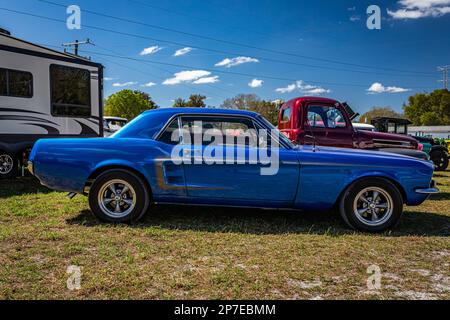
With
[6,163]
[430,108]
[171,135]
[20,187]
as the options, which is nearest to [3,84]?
[6,163]

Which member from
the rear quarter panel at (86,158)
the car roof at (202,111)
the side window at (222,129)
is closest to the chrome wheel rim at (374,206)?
the side window at (222,129)

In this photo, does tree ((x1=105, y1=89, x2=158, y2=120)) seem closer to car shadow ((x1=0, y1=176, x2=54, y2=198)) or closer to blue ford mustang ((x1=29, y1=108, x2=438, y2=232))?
car shadow ((x1=0, y1=176, x2=54, y2=198))

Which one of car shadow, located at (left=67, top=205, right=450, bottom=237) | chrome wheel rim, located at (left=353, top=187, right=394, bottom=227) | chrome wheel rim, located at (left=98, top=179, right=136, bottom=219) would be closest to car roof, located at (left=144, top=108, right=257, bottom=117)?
chrome wheel rim, located at (left=98, top=179, right=136, bottom=219)

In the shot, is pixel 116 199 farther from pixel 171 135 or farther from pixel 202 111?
pixel 202 111

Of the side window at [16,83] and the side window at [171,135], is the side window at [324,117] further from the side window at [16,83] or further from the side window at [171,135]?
the side window at [16,83]

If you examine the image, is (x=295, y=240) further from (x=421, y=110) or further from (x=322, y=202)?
(x=421, y=110)

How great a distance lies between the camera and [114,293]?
271cm

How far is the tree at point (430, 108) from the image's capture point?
6911 centimetres

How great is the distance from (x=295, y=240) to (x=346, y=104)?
4.61m

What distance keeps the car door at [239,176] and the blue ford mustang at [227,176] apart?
1cm

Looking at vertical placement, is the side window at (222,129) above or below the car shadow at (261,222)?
above

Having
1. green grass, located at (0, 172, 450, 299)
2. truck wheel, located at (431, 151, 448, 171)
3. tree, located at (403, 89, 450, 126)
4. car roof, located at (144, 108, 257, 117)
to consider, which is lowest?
green grass, located at (0, 172, 450, 299)

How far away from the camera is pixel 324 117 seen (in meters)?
6.96

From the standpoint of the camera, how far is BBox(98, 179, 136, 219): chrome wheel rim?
14.9 ft
